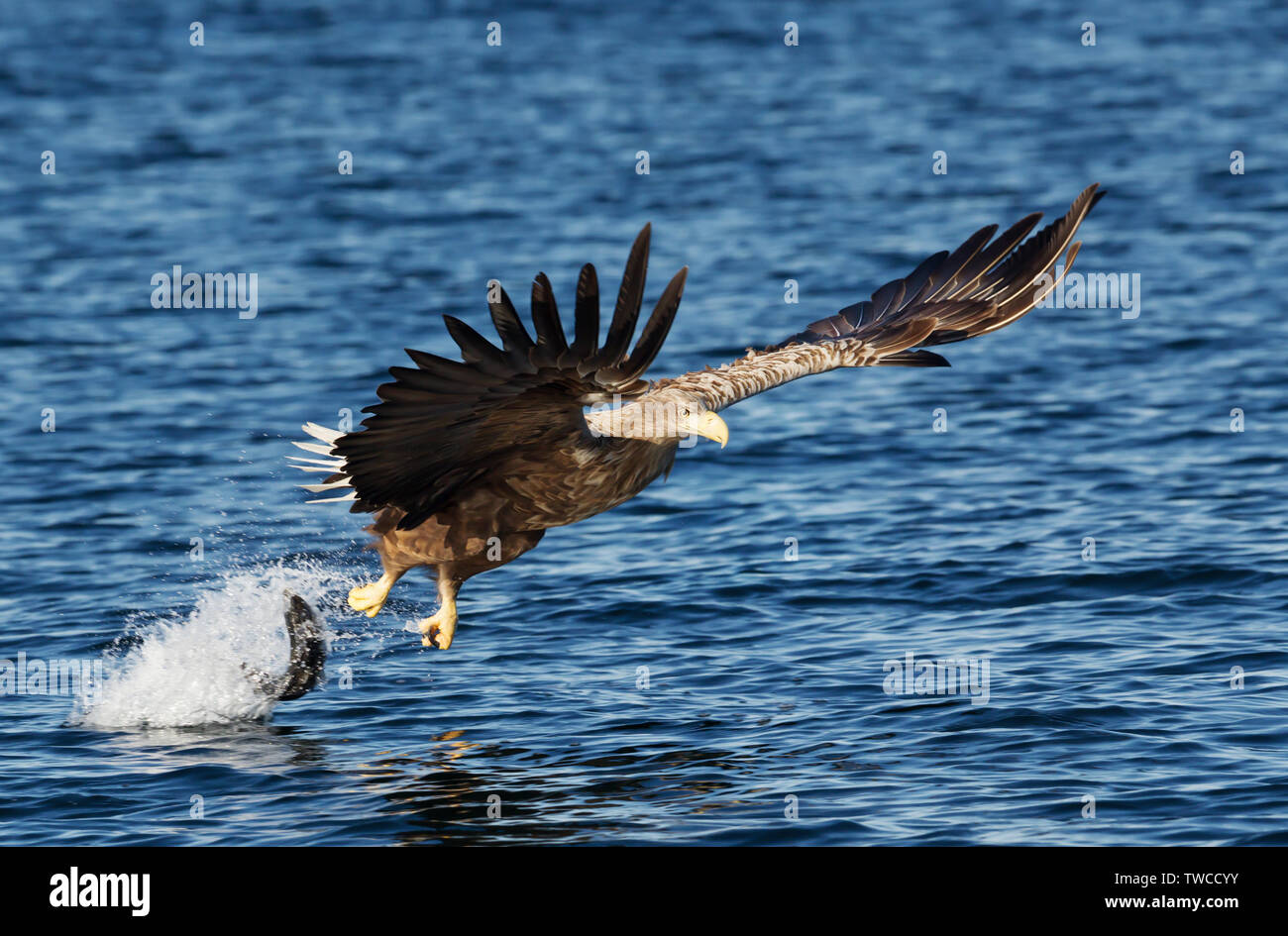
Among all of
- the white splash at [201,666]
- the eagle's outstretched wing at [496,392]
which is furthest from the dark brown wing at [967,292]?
the white splash at [201,666]

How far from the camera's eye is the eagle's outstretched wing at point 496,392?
6492 millimetres

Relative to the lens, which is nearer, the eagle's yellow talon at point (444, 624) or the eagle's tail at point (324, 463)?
the eagle's yellow talon at point (444, 624)

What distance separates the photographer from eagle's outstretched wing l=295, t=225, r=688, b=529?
6492 millimetres

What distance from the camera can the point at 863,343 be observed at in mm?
9609

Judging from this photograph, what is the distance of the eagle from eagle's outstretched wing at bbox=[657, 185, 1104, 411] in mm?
11

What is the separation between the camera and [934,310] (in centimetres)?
1012

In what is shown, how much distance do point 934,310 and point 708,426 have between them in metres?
2.93

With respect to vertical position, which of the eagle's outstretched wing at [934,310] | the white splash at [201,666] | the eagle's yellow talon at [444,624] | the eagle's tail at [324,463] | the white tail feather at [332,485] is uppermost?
the eagle's outstretched wing at [934,310]

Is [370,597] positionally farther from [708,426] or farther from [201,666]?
[708,426]

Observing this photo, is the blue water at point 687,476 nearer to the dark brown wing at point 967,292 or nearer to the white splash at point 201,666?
the white splash at point 201,666

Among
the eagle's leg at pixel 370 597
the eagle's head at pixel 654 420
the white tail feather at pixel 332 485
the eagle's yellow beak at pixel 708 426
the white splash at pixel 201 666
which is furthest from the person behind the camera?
the white splash at pixel 201 666

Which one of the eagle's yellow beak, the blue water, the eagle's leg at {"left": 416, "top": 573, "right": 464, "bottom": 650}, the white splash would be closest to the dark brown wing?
the blue water

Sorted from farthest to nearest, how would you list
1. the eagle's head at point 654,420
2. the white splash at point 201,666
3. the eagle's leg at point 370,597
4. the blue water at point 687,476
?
the white splash at point 201,666, the eagle's leg at point 370,597, the blue water at point 687,476, the eagle's head at point 654,420
